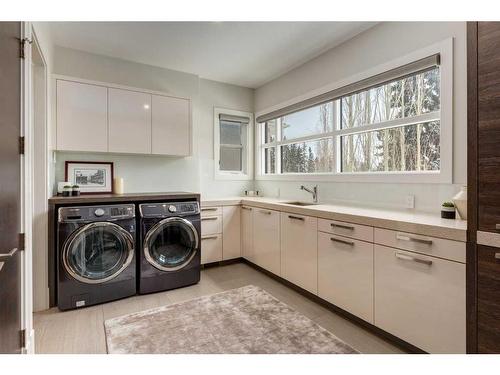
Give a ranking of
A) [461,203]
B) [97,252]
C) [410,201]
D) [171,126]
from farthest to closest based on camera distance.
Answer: [171,126], [97,252], [410,201], [461,203]

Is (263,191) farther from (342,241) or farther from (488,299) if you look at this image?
(488,299)

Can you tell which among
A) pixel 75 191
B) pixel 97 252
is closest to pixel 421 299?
pixel 97 252

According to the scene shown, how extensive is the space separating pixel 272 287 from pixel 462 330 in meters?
1.72

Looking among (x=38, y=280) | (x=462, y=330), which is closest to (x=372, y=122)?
(x=462, y=330)

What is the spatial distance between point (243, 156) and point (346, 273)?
2.70 meters

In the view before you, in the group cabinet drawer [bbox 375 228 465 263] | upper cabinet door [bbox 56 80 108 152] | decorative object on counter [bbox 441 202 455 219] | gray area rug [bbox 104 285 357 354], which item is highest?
upper cabinet door [bbox 56 80 108 152]

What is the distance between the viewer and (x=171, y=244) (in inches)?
117

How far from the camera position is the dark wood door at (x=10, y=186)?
4.12 feet

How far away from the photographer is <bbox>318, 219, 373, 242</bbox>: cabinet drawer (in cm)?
202

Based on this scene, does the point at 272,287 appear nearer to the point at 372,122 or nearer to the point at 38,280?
the point at 372,122

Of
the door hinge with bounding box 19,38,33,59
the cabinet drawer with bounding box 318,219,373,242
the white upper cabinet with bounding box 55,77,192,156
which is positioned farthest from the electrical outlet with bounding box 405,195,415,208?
the door hinge with bounding box 19,38,33,59

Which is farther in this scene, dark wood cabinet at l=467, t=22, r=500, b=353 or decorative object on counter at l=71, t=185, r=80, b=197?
decorative object on counter at l=71, t=185, r=80, b=197

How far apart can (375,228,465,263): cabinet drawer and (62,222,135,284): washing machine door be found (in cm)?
225

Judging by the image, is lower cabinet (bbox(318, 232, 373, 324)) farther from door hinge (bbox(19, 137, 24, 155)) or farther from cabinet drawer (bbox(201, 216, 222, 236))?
door hinge (bbox(19, 137, 24, 155))
